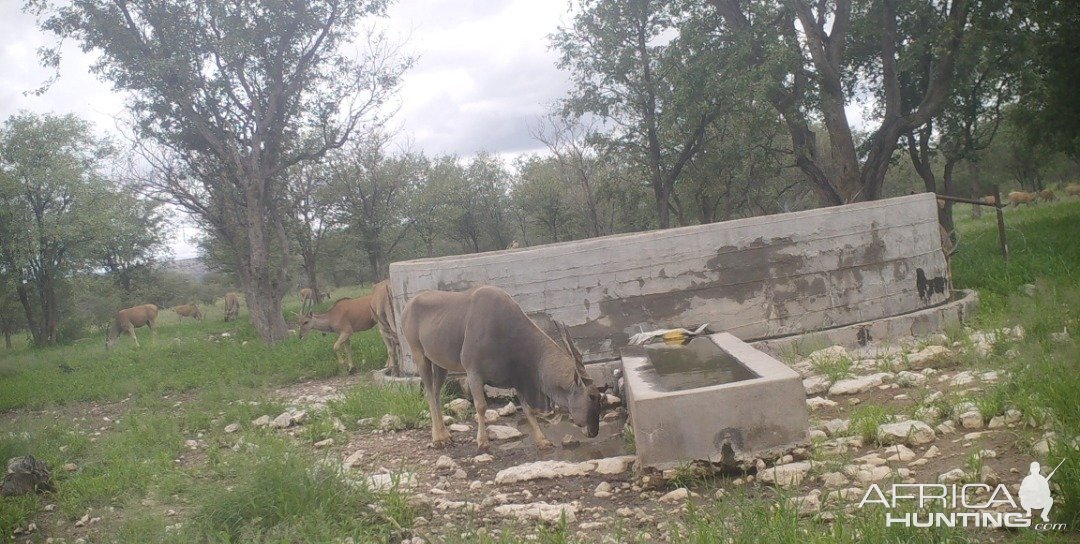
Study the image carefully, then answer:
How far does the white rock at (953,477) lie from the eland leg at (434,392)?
454cm

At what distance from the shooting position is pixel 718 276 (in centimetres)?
910

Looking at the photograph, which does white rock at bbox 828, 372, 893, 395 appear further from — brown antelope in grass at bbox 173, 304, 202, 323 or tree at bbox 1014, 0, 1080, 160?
brown antelope in grass at bbox 173, 304, 202, 323

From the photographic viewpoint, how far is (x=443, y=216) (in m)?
31.2

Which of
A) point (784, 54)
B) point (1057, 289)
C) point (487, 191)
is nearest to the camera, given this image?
point (1057, 289)

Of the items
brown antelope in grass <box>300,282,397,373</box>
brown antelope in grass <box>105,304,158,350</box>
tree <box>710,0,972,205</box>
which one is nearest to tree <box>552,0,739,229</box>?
tree <box>710,0,972,205</box>

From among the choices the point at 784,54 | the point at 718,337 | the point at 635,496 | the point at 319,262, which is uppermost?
the point at 784,54

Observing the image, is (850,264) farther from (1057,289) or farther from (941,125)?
(941,125)

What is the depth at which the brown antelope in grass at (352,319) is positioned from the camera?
12211 millimetres

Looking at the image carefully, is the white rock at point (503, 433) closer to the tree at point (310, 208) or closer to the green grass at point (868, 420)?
the green grass at point (868, 420)

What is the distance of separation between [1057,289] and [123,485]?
34.5 feet

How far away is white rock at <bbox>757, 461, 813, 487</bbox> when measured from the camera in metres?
4.89

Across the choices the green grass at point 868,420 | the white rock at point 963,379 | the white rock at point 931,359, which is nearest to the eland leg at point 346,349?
the white rock at point 931,359

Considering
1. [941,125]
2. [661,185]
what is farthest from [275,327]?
[941,125]

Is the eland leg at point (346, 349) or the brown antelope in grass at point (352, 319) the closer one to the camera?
the brown antelope in grass at point (352, 319)
